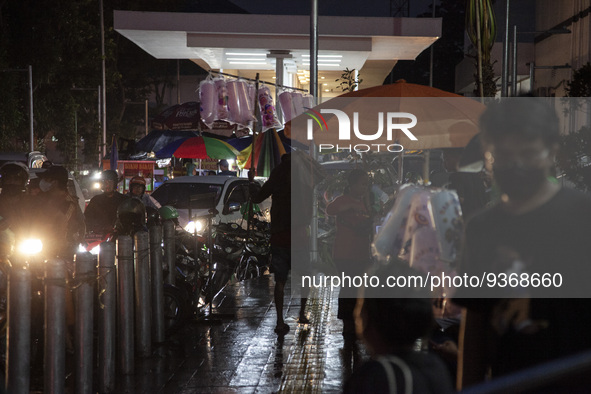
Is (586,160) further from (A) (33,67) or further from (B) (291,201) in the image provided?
(A) (33,67)

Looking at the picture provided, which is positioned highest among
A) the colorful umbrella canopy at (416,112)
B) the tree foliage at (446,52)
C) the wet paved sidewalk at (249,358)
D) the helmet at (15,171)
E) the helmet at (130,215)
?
the tree foliage at (446,52)

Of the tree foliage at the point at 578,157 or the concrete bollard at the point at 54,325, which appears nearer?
the concrete bollard at the point at 54,325

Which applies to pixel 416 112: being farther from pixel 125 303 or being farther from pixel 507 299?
pixel 507 299

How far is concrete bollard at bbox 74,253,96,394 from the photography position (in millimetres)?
5645

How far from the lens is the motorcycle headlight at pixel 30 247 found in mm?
6430

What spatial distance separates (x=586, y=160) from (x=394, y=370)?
15.0m

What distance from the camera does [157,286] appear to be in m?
7.37

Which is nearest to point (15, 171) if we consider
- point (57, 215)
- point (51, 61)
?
point (57, 215)

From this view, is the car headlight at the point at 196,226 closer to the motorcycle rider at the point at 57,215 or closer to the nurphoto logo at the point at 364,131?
the nurphoto logo at the point at 364,131

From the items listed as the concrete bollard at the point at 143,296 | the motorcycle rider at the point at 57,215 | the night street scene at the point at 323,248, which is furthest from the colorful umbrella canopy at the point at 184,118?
the concrete bollard at the point at 143,296

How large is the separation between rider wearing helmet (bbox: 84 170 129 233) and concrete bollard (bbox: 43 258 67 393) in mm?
3916

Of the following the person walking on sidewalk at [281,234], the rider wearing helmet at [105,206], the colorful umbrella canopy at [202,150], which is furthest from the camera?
the colorful umbrella canopy at [202,150]

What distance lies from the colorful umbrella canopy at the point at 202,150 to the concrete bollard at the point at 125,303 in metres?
14.7

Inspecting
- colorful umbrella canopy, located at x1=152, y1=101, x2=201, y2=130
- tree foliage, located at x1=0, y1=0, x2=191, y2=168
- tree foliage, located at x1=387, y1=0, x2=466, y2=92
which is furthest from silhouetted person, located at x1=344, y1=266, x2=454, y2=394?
tree foliage, located at x1=387, y1=0, x2=466, y2=92
